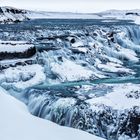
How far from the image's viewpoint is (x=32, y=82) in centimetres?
2022

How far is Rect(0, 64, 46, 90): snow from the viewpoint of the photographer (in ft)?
65.6

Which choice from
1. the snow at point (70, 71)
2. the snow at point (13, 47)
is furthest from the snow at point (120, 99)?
the snow at point (13, 47)

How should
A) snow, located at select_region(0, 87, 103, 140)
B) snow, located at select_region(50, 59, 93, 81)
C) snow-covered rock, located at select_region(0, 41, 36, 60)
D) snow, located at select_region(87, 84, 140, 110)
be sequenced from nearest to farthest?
snow, located at select_region(0, 87, 103, 140)
snow, located at select_region(87, 84, 140, 110)
snow, located at select_region(50, 59, 93, 81)
snow-covered rock, located at select_region(0, 41, 36, 60)

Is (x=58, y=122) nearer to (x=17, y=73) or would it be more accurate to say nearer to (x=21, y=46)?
(x=17, y=73)

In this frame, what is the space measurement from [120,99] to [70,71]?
285 inches

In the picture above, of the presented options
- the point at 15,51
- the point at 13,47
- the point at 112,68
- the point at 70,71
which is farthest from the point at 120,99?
the point at 13,47

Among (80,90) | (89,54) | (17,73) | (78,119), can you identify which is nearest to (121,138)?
(78,119)

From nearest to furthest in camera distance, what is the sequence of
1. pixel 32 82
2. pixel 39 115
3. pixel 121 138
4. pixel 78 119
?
pixel 121 138 < pixel 78 119 < pixel 39 115 < pixel 32 82

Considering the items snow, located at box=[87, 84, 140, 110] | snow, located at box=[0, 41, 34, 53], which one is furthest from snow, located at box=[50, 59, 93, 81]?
snow, located at box=[87, 84, 140, 110]

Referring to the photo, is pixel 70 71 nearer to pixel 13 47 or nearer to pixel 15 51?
pixel 15 51

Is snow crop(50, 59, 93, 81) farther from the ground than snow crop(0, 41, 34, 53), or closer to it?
closer to it

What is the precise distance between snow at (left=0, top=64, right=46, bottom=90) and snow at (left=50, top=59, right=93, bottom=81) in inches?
37.1

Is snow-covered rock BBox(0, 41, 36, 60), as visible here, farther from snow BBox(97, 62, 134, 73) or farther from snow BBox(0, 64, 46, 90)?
snow BBox(97, 62, 134, 73)

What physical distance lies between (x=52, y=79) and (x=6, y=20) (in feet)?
116
